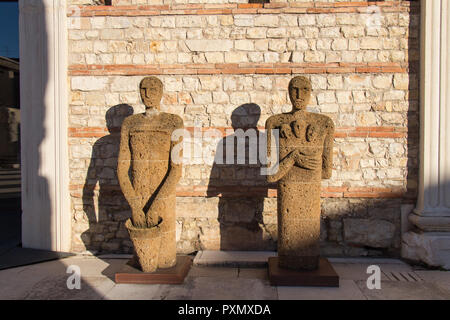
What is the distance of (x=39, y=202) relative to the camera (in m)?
4.68

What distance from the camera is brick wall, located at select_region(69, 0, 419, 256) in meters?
4.46

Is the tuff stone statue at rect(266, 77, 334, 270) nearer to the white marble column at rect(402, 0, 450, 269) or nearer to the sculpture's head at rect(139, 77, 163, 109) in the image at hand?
the sculpture's head at rect(139, 77, 163, 109)

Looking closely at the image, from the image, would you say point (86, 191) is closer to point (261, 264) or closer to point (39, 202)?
point (39, 202)

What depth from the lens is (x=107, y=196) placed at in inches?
186

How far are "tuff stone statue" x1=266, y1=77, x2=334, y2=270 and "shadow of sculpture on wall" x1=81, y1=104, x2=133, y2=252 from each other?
2.56 metres

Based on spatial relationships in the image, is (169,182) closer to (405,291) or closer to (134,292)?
(134,292)

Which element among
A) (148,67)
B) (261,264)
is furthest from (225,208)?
(148,67)

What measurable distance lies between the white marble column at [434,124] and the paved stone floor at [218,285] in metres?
0.75

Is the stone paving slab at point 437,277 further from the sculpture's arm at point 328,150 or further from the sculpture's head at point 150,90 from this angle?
the sculpture's head at point 150,90

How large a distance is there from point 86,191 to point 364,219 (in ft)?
14.4

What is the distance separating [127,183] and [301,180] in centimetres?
212

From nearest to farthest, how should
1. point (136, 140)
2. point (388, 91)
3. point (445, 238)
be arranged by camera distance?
point (136, 140) < point (445, 238) < point (388, 91)

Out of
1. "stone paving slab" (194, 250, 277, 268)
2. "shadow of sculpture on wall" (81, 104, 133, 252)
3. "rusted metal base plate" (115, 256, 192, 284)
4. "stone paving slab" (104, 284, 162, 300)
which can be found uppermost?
"shadow of sculpture on wall" (81, 104, 133, 252)

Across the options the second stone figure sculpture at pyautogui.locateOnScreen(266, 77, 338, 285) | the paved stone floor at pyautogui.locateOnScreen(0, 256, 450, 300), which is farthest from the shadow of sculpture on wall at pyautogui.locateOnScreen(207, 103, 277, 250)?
the second stone figure sculpture at pyautogui.locateOnScreen(266, 77, 338, 285)
